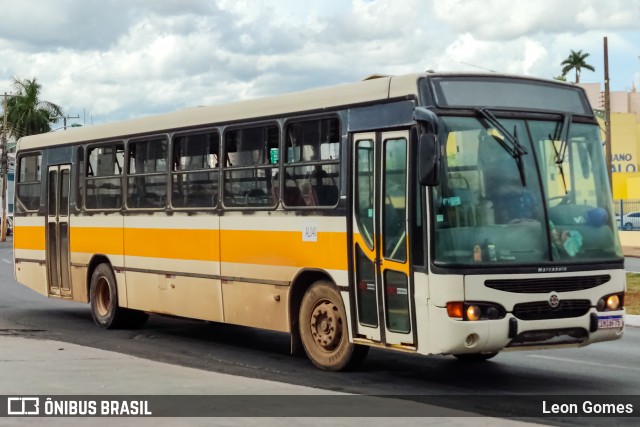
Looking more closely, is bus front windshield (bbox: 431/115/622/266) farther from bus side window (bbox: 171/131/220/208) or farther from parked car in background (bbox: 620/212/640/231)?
parked car in background (bbox: 620/212/640/231)

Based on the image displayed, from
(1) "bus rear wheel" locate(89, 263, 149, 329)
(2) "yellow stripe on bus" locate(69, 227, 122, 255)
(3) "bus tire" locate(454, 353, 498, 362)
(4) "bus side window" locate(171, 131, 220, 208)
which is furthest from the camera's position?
(1) "bus rear wheel" locate(89, 263, 149, 329)

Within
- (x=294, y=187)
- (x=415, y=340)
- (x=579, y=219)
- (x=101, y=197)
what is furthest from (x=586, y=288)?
(x=101, y=197)

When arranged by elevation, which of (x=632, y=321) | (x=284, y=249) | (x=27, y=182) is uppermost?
(x=27, y=182)

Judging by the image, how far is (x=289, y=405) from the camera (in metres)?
10.1

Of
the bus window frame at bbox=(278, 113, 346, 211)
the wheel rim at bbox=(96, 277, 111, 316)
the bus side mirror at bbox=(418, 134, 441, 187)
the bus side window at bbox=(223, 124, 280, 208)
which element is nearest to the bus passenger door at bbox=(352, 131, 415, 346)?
the bus window frame at bbox=(278, 113, 346, 211)

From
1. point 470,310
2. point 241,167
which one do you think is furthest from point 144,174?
point 470,310

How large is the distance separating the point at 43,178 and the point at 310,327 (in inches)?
342

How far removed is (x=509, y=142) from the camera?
11.8m

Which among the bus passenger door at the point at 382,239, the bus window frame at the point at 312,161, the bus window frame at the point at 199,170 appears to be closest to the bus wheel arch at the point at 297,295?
the bus window frame at the point at 312,161

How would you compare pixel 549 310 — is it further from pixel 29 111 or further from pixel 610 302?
pixel 29 111

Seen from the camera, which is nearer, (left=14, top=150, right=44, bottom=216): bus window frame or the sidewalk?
the sidewalk

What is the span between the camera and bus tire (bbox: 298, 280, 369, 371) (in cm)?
1304

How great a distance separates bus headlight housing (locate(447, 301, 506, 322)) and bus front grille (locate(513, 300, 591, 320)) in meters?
0.27

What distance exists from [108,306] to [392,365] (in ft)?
20.3
